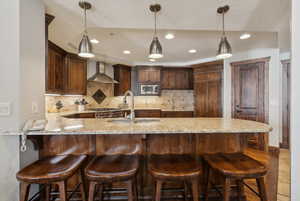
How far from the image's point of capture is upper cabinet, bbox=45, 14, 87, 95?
2893 mm

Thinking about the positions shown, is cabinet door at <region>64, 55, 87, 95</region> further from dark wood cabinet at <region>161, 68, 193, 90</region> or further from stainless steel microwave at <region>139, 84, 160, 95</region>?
dark wood cabinet at <region>161, 68, 193, 90</region>

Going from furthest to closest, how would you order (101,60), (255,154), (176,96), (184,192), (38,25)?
(176,96)
(101,60)
(255,154)
(38,25)
(184,192)

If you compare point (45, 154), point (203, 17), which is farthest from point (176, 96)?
point (45, 154)

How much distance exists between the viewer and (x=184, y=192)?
5.21ft

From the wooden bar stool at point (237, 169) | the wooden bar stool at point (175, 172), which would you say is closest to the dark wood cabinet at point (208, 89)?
the wooden bar stool at point (237, 169)

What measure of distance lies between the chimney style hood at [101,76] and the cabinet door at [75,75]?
36 centimetres

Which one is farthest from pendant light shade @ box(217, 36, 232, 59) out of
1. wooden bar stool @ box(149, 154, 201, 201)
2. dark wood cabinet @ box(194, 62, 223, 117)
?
dark wood cabinet @ box(194, 62, 223, 117)

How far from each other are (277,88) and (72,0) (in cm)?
439

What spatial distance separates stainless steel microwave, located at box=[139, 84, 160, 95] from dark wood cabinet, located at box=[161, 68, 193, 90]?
0.25 meters

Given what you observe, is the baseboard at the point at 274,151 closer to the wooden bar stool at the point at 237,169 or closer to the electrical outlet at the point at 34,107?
the wooden bar stool at the point at 237,169

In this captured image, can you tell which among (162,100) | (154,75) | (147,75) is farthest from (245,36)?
(162,100)

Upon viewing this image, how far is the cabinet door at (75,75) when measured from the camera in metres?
3.48

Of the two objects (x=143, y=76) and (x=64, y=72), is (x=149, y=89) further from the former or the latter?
(x=64, y=72)

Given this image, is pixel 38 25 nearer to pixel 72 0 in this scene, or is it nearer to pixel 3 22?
pixel 3 22
